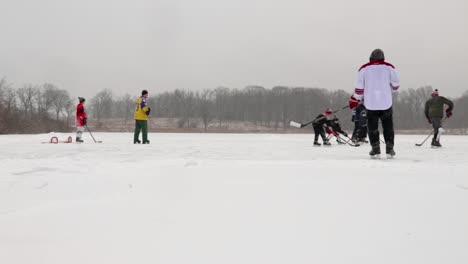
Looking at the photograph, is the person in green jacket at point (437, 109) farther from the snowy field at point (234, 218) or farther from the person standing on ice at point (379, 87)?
the snowy field at point (234, 218)

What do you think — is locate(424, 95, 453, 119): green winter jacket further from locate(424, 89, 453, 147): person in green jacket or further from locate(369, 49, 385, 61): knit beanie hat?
locate(369, 49, 385, 61): knit beanie hat

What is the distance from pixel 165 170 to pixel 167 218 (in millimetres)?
1359

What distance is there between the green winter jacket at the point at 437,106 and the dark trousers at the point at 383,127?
4.70 metres

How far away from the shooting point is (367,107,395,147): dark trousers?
5996 millimetres

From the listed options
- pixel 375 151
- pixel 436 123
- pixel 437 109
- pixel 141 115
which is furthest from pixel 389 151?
pixel 141 115

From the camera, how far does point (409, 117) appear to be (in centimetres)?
9706

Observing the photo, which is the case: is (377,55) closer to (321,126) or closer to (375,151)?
(375,151)

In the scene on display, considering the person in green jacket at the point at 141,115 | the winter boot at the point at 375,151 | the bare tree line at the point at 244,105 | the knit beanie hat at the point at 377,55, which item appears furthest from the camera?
the bare tree line at the point at 244,105

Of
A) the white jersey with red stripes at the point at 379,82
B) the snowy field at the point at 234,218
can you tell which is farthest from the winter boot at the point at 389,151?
the snowy field at the point at 234,218

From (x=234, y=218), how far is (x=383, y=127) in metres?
4.69

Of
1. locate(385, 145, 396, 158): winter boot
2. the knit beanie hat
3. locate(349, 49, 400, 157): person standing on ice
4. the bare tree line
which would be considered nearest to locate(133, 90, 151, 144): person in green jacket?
locate(349, 49, 400, 157): person standing on ice

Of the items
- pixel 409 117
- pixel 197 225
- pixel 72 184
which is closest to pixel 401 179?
pixel 197 225

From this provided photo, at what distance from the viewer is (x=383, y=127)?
6.11 m

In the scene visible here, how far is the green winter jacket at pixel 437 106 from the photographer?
31.9 ft
